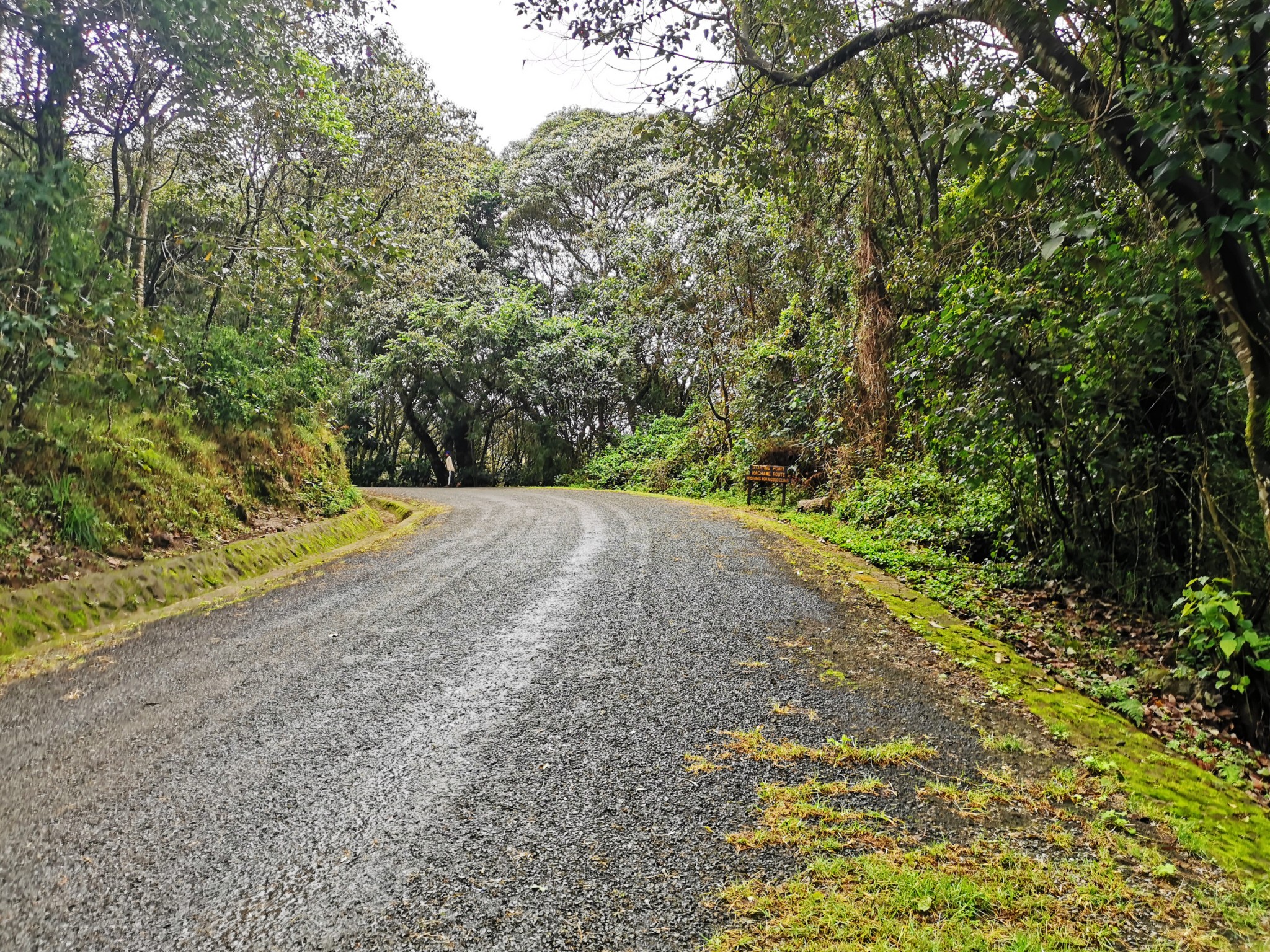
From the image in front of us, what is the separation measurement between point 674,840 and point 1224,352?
4632 millimetres

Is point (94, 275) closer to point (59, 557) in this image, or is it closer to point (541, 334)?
point (59, 557)

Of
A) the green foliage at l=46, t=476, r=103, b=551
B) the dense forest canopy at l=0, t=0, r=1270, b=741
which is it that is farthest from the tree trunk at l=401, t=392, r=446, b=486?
the green foliage at l=46, t=476, r=103, b=551

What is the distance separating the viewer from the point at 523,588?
6.18m

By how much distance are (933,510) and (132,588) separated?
8.61 metres

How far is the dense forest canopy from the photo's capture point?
3.34 metres

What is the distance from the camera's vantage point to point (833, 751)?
3.19 metres

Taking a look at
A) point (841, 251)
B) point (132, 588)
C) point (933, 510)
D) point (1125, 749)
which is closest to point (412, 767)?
point (1125, 749)

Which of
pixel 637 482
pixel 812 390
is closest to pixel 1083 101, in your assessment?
pixel 812 390

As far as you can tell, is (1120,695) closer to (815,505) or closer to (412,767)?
(412,767)

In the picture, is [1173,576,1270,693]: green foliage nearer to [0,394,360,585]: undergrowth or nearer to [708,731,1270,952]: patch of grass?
[708,731,1270,952]: patch of grass

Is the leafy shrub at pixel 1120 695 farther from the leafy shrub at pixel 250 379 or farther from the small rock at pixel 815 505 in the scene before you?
the leafy shrub at pixel 250 379

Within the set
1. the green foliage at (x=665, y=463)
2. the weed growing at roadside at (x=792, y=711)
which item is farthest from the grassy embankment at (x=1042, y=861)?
the green foliage at (x=665, y=463)

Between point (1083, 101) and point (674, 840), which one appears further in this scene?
point (1083, 101)

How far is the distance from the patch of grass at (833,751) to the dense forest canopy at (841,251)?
1984mm
